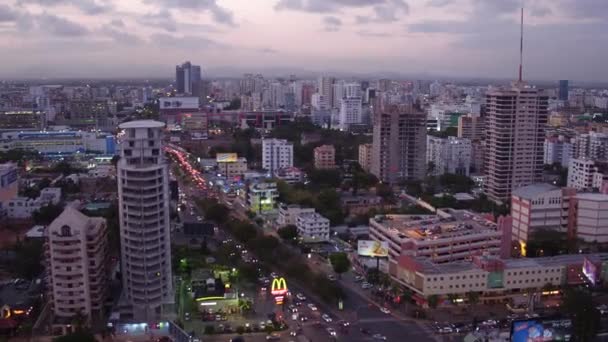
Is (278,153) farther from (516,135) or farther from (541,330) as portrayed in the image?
(541,330)

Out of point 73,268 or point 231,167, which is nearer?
point 73,268

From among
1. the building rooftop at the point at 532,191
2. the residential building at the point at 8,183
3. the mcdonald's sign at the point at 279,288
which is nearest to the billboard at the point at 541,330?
the mcdonald's sign at the point at 279,288

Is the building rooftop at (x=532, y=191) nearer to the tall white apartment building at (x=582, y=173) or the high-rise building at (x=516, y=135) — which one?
the high-rise building at (x=516, y=135)

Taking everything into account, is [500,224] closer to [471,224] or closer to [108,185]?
[471,224]

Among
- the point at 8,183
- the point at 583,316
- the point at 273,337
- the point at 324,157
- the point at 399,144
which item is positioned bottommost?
the point at 273,337

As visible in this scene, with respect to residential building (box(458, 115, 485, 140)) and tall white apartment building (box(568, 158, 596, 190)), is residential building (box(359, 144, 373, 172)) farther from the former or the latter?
residential building (box(458, 115, 485, 140))

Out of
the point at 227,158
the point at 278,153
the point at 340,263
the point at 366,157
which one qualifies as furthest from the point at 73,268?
the point at 366,157
